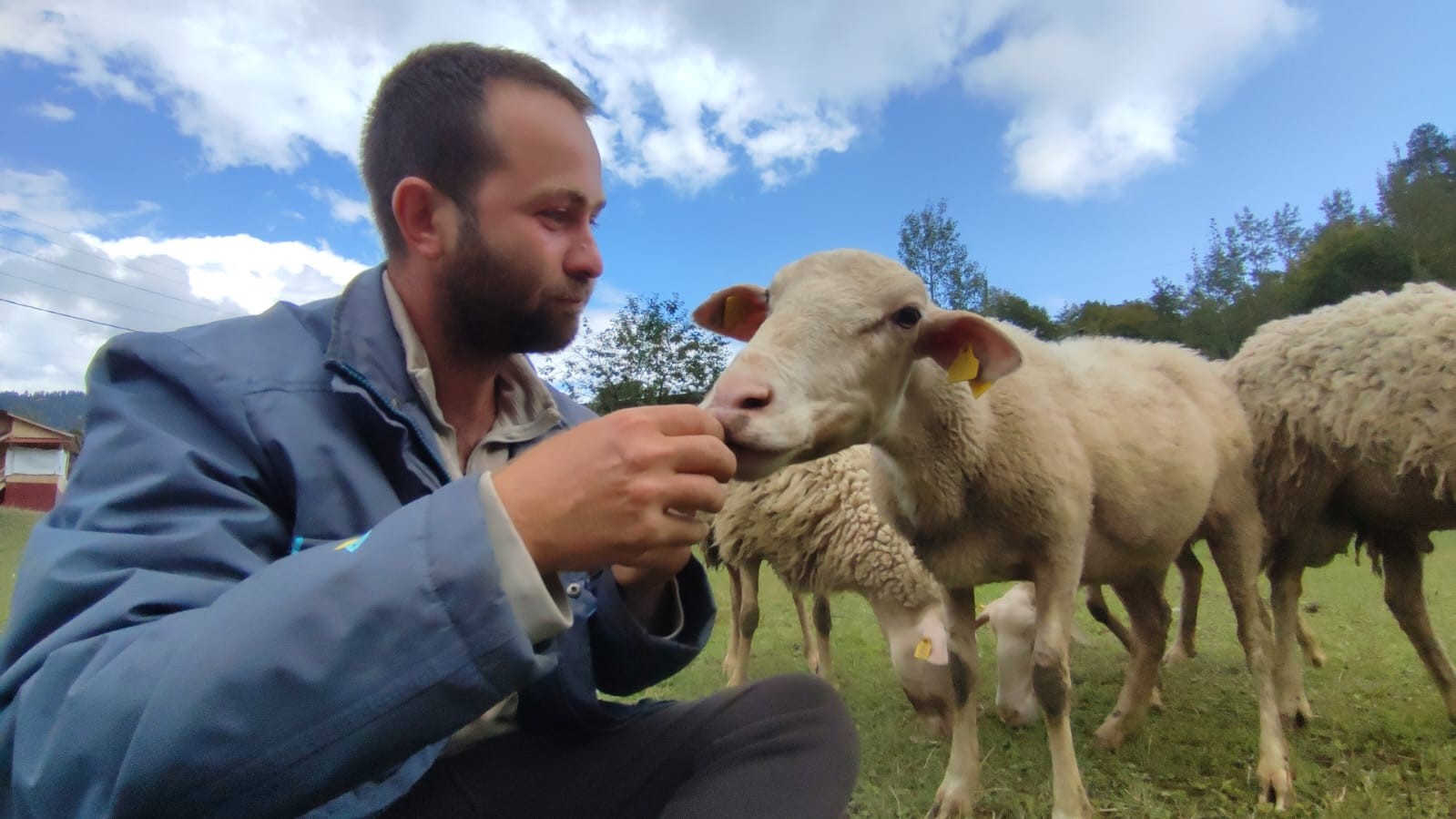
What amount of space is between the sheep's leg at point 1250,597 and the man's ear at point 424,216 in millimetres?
3468

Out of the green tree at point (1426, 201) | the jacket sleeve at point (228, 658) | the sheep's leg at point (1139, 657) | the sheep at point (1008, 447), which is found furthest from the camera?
the green tree at point (1426, 201)

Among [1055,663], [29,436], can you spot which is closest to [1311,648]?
[1055,663]

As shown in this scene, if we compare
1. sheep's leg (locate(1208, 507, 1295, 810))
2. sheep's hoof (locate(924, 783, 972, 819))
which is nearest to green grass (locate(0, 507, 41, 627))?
sheep's hoof (locate(924, 783, 972, 819))

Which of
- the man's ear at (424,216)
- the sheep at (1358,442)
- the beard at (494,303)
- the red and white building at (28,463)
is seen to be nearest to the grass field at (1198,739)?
the sheep at (1358,442)

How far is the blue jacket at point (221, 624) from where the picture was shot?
29.8 inches

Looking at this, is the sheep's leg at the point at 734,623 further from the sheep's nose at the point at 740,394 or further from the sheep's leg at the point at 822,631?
the sheep's nose at the point at 740,394

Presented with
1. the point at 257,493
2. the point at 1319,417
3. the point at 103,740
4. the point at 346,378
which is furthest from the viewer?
the point at 1319,417

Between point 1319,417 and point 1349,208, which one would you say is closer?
point 1319,417

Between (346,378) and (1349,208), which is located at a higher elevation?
(1349,208)

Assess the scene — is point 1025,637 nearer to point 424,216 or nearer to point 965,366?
point 965,366

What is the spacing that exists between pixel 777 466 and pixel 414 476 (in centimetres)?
69

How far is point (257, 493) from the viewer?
3.56 feet

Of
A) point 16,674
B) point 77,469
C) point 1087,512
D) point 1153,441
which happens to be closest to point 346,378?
point 77,469

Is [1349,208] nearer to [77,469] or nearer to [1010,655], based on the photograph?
[1010,655]
